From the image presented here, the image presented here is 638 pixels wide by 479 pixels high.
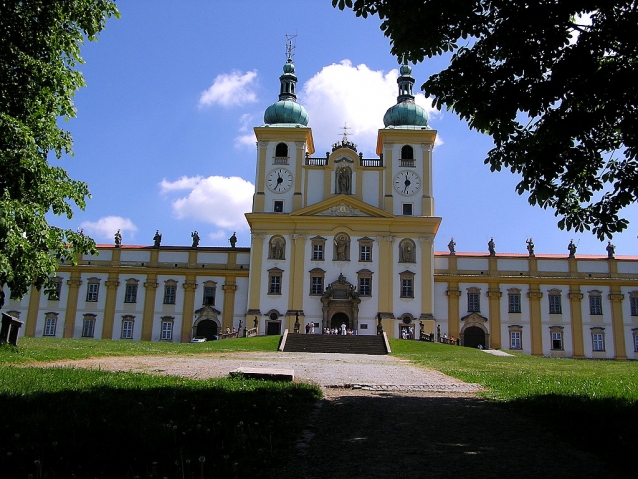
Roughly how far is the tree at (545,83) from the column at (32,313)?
48256 mm

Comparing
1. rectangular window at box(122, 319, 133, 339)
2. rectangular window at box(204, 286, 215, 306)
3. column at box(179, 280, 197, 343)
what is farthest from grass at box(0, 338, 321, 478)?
rectangular window at box(122, 319, 133, 339)

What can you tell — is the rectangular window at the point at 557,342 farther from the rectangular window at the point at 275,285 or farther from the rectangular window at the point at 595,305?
the rectangular window at the point at 275,285

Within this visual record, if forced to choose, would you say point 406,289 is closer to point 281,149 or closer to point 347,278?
point 347,278

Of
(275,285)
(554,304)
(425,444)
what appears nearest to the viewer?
(425,444)

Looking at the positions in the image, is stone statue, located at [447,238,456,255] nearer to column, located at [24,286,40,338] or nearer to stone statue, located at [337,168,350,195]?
stone statue, located at [337,168,350,195]

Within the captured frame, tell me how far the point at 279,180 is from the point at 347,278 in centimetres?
993

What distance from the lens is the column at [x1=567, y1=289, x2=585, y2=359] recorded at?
48.1m

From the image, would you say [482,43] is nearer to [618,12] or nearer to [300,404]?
[618,12]

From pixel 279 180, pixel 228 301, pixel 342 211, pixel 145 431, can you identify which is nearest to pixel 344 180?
pixel 342 211

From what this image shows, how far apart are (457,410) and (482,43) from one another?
18.0ft

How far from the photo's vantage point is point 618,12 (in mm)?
8336

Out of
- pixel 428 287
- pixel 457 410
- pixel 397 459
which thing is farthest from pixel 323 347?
pixel 397 459

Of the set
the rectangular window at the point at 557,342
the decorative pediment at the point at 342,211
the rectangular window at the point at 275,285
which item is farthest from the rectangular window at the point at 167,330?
the rectangular window at the point at 557,342

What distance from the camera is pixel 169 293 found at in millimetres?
50625
